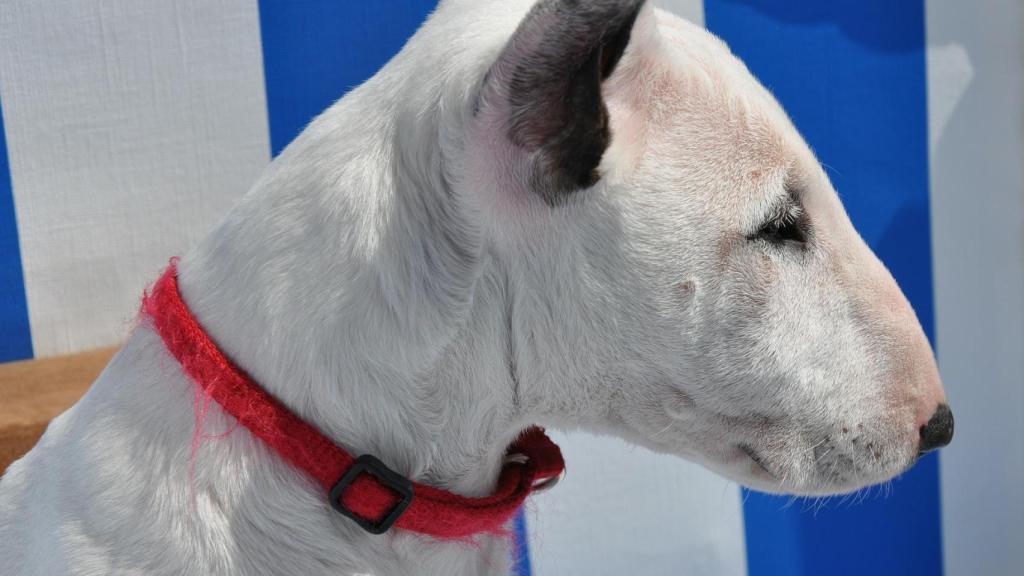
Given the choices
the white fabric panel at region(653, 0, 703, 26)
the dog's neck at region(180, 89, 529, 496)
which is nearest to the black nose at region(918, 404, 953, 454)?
the dog's neck at region(180, 89, 529, 496)

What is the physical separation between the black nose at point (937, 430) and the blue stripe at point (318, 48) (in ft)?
2.23

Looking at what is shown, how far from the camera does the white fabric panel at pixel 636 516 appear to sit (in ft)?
4.83

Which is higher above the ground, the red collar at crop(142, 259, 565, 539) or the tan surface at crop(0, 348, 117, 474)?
the red collar at crop(142, 259, 565, 539)

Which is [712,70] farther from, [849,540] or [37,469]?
[849,540]

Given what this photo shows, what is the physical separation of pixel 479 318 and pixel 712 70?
26 cm

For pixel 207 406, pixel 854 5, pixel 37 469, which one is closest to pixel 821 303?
pixel 207 406

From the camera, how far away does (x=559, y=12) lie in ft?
1.93

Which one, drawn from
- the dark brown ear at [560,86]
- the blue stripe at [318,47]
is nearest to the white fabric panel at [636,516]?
the blue stripe at [318,47]

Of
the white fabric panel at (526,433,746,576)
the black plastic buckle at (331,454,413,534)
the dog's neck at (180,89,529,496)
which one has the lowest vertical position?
the white fabric panel at (526,433,746,576)

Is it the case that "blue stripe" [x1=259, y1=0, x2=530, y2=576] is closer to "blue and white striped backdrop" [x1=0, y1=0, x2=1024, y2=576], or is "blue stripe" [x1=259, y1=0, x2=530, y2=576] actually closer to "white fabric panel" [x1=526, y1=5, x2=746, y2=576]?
"blue and white striped backdrop" [x1=0, y1=0, x2=1024, y2=576]

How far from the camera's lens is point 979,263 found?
1.68 m

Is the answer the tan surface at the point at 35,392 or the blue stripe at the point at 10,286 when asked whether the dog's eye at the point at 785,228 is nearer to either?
the tan surface at the point at 35,392

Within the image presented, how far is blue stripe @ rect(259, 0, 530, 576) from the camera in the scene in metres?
1.33

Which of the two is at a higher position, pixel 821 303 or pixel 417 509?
pixel 821 303
